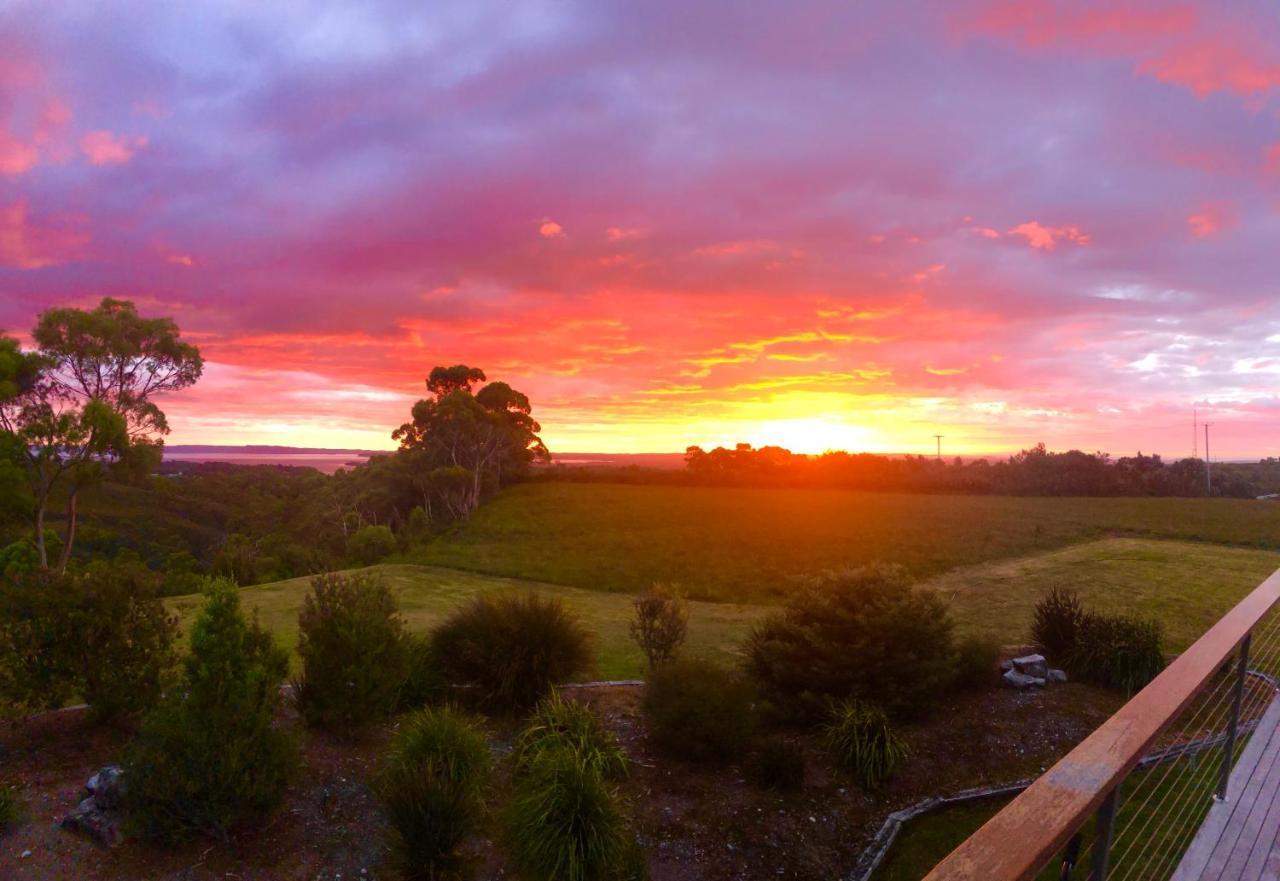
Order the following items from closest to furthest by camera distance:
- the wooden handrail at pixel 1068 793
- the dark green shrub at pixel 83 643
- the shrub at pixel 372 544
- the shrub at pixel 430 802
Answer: the wooden handrail at pixel 1068 793 < the shrub at pixel 430 802 < the dark green shrub at pixel 83 643 < the shrub at pixel 372 544

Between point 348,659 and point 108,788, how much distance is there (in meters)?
2.15

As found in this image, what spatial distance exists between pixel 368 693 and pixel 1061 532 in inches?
1058

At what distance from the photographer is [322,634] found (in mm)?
7594

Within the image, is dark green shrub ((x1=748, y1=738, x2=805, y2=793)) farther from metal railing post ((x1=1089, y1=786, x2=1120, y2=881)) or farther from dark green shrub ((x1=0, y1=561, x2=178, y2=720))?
dark green shrub ((x1=0, y1=561, x2=178, y2=720))

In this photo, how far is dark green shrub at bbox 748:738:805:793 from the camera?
709cm

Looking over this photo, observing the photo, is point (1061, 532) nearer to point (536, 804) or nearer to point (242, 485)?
point (536, 804)

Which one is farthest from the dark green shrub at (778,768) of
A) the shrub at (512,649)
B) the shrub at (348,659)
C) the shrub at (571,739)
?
the shrub at (348,659)

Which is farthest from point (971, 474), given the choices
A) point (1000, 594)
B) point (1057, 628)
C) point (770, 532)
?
point (1057, 628)

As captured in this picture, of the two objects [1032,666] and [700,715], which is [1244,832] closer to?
[700,715]

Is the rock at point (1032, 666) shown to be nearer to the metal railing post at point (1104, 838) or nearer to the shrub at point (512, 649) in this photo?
the shrub at point (512, 649)

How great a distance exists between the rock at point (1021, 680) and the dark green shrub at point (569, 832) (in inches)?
230

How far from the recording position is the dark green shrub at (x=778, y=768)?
7094mm

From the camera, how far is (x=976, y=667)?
9188mm

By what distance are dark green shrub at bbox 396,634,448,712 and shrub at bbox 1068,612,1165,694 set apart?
8.18m
